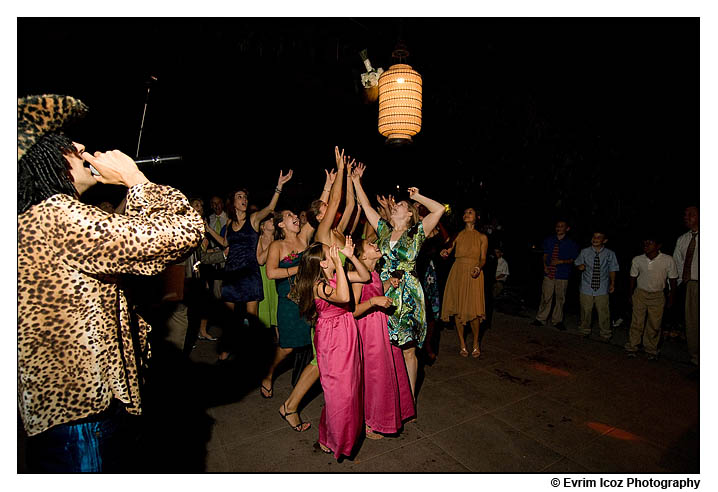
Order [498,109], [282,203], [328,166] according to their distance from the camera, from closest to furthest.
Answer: [498,109], [328,166], [282,203]

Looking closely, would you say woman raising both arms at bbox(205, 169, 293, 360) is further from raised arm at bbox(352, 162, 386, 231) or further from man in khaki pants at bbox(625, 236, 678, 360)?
man in khaki pants at bbox(625, 236, 678, 360)

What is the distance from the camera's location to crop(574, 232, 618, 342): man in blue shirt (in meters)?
5.59

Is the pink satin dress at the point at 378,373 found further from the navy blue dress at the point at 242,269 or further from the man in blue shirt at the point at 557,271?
the man in blue shirt at the point at 557,271

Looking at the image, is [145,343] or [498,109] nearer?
[145,343]

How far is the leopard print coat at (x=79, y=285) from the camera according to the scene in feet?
3.92

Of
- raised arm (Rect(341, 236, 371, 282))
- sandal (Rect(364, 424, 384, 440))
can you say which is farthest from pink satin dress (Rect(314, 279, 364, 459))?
sandal (Rect(364, 424, 384, 440))

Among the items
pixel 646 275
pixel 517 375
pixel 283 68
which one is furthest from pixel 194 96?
pixel 646 275

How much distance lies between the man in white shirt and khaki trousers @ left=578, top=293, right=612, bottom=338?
106cm

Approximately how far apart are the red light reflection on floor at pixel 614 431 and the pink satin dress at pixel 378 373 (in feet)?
5.73

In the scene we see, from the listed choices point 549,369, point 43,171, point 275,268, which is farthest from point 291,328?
point 549,369

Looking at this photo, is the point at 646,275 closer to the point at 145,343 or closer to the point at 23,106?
the point at 145,343

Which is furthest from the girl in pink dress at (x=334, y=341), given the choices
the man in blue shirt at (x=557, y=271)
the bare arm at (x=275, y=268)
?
the man in blue shirt at (x=557, y=271)
